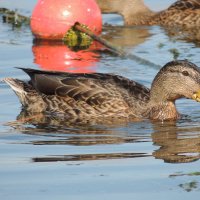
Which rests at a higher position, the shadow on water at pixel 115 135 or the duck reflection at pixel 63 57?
the duck reflection at pixel 63 57

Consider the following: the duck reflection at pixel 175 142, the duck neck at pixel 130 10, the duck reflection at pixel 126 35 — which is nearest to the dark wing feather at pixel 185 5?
the duck neck at pixel 130 10

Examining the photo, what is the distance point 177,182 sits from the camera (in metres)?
8.40

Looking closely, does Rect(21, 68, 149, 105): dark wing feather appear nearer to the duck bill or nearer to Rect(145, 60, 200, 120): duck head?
Rect(145, 60, 200, 120): duck head

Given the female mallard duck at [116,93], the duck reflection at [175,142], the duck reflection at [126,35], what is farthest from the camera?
the duck reflection at [126,35]

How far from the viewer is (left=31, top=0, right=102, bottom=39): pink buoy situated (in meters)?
15.7

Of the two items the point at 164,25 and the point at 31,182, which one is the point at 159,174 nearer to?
the point at 31,182

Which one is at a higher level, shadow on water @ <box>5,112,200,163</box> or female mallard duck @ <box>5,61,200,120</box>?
female mallard duck @ <box>5,61,200,120</box>

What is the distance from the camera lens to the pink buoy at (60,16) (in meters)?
15.7

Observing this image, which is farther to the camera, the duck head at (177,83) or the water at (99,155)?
the duck head at (177,83)

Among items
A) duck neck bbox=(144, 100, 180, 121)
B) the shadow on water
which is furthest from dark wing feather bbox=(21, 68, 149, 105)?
the shadow on water

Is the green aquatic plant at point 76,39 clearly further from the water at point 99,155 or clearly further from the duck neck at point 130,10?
the duck neck at point 130,10

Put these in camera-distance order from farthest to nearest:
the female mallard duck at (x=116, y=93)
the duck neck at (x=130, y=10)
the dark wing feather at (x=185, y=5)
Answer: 1. the duck neck at (x=130, y=10)
2. the dark wing feather at (x=185, y=5)
3. the female mallard duck at (x=116, y=93)

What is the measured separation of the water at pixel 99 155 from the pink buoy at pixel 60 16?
6.22 feet

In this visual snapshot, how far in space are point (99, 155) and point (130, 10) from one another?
945cm
